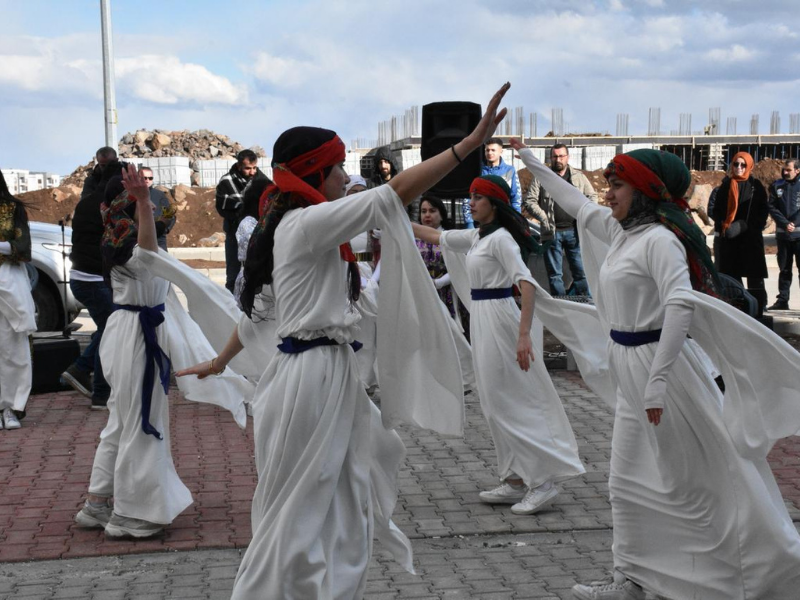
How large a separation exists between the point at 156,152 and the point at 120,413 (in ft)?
146

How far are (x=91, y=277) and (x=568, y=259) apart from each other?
6.60m

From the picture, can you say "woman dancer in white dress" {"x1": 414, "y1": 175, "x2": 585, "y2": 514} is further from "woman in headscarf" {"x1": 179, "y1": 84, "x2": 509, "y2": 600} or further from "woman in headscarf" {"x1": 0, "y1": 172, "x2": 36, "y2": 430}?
"woman in headscarf" {"x1": 0, "y1": 172, "x2": 36, "y2": 430}

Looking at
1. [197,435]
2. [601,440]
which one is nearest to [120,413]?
[197,435]

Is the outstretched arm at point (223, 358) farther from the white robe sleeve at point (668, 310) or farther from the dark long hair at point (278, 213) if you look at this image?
the white robe sleeve at point (668, 310)

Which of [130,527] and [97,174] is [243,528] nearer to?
[130,527]

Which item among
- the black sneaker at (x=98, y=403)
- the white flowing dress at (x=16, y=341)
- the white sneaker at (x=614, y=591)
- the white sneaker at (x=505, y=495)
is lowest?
the black sneaker at (x=98, y=403)

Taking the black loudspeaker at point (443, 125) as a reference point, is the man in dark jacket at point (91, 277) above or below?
below

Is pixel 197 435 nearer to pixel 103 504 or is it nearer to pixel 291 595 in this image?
pixel 103 504

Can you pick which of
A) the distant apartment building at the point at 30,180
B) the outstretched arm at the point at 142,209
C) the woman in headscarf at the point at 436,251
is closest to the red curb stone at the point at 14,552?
the outstretched arm at the point at 142,209

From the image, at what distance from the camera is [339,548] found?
4.13 m

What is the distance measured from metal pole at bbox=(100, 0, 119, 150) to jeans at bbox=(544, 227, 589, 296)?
7.56 metres

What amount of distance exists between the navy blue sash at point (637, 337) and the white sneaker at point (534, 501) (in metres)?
1.90

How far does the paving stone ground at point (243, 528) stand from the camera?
17.4ft

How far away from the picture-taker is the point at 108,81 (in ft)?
58.4
